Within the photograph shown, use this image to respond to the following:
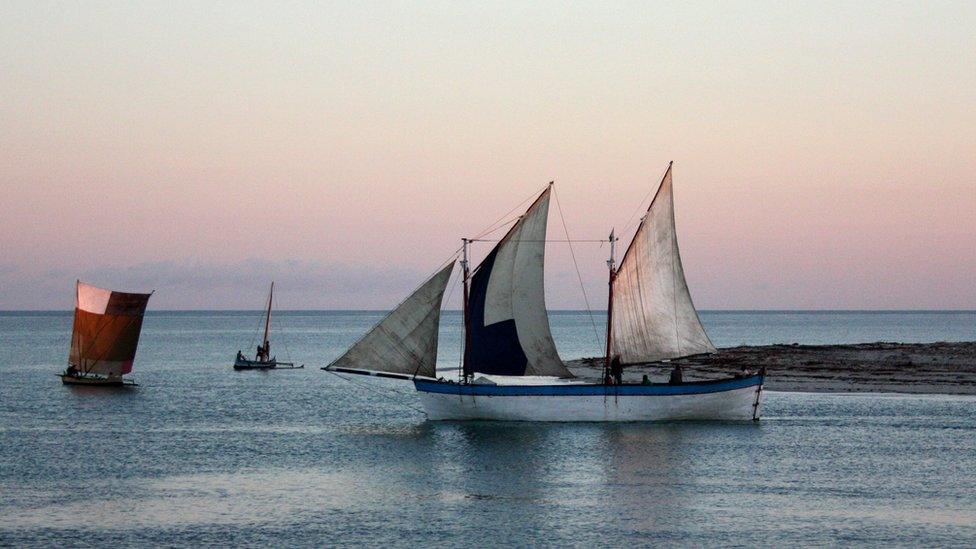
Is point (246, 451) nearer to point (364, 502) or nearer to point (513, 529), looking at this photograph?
point (364, 502)

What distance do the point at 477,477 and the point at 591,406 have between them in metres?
13.6

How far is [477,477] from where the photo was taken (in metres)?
41.7

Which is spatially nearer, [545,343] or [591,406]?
[591,406]

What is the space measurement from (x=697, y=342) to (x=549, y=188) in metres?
10.3

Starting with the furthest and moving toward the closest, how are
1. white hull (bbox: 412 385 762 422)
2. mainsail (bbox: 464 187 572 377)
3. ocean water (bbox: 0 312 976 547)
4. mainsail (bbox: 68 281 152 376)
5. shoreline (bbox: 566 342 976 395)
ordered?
shoreline (bbox: 566 342 976 395) < mainsail (bbox: 68 281 152 376) < mainsail (bbox: 464 187 572 377) < white hull (bbox: 412 385 762 422) < ocean water (bbox: 0 312 976 547)

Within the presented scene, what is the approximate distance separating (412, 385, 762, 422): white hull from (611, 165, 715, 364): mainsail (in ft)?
8.94

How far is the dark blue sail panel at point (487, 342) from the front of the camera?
55406mm

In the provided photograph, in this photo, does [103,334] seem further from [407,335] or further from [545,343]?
[545,343]

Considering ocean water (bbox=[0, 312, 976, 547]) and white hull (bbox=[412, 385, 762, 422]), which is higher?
white hull (bbox=[412, 385, 762, 422])

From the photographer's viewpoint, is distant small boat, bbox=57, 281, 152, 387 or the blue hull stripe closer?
the blue hull stripe

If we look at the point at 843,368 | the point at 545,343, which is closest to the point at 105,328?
the point at 545,343

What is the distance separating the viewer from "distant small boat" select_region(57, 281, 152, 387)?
245 ft

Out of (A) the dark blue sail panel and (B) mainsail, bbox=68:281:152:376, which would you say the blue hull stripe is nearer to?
(A) the dark blue sail panel

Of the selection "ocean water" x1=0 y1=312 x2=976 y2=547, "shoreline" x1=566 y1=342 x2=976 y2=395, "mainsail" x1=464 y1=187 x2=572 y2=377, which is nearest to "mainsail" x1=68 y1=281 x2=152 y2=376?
"ocean water" x1=0 y1=312 x2=976 y2=547
